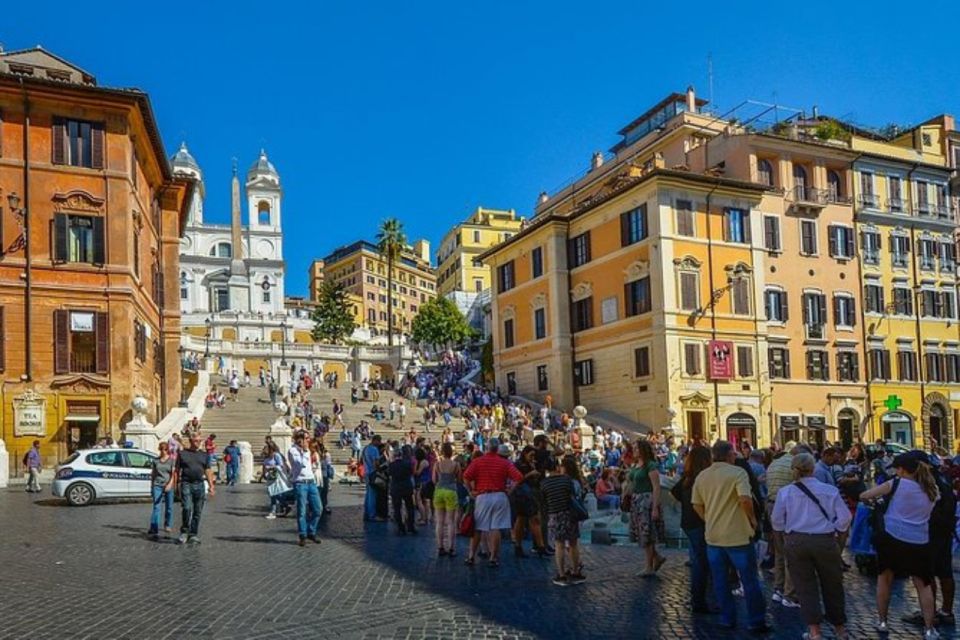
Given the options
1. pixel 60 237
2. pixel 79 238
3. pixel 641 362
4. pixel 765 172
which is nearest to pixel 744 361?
pixel 641 362

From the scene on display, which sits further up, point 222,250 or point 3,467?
point 222,250

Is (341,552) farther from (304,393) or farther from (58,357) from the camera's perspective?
(304,393)

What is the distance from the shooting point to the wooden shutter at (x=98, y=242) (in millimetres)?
31375

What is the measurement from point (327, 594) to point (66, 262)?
24573mm

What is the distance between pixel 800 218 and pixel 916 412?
37.9 ft

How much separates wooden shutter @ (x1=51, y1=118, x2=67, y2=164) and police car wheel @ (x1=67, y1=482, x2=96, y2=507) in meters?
14.4

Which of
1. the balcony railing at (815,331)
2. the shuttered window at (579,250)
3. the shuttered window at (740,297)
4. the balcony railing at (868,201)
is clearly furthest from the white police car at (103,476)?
the balcony railing at (868,201)

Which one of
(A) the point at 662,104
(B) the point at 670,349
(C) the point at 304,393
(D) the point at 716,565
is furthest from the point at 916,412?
(D) the point at 716,565

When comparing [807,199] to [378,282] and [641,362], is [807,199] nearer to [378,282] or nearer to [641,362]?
[641,362]

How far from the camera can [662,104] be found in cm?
5309

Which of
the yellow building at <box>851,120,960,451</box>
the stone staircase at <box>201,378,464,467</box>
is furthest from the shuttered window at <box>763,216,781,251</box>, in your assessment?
the stone staircase at <box>201,378,464,467</box>

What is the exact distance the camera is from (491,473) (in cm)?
1220

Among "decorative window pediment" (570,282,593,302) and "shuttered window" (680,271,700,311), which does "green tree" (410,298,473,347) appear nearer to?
"decorative window pediment" (570,282,593,302)

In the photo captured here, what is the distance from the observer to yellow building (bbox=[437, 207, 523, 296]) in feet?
360
